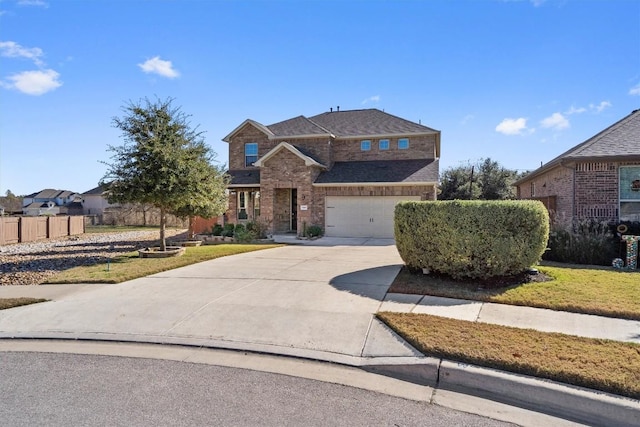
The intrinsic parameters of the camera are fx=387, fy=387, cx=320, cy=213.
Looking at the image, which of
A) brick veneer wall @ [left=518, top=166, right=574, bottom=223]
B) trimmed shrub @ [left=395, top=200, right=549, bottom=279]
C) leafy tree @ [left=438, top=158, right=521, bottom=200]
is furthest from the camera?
leafy tree @ [left=438, top=158, right=521, bottom=200]

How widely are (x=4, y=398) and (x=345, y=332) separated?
4.02 m

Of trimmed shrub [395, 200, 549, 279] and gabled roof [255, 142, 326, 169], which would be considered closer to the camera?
trimmed shrub [395, 200, 549, 279]

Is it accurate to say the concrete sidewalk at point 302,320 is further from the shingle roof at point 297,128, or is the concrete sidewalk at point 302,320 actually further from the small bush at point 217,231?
the shingle roof at point 297,128

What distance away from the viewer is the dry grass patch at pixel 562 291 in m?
6.47

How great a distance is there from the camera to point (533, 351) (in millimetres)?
4617

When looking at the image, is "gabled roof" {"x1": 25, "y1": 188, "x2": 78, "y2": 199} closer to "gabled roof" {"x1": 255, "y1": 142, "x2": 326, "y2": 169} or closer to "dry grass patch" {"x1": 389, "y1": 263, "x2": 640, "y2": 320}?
"gabled roof" {"x1": 255, "y1": 142, "x2": 326, "y2": 169}

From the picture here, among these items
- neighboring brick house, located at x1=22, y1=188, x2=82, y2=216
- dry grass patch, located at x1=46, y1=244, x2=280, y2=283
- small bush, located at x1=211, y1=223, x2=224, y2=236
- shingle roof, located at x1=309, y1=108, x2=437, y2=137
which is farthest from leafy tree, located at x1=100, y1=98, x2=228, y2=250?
neighboring brick house, located at x1=22, y1=188, x2=82, y2=216

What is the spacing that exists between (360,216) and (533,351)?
15647 millimetres

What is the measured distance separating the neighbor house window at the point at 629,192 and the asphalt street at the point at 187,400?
12694mm

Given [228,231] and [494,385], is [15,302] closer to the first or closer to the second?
[494,385]

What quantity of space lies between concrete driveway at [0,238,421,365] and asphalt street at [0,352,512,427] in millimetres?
837

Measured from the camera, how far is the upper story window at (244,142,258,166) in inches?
939

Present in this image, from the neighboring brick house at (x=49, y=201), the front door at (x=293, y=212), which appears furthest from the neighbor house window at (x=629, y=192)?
the neighboring brick house at (x=49, y=201)

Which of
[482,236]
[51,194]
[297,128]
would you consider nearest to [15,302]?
[482,236]
